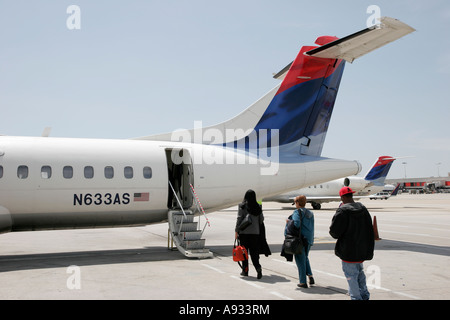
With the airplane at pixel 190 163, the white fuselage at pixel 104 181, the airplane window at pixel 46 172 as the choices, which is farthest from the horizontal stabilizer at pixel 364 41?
the airplane window at pixel 46 172

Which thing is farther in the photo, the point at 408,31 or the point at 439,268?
the point at 408,31

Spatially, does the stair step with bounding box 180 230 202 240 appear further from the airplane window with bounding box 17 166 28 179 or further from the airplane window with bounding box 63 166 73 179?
the airplane window with bounding box 17 166 28 179

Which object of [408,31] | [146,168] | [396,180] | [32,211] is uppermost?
[408,31]

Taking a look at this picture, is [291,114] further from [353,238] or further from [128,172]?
[353,238]

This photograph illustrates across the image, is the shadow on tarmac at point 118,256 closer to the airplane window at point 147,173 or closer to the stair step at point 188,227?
the stair step at point 188,227

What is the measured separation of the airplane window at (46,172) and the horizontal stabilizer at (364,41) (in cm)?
820

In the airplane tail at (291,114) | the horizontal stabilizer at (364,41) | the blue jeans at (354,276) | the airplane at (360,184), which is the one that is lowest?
the airplane at (360,184)

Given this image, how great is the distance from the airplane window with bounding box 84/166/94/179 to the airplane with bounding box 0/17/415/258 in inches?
1.0

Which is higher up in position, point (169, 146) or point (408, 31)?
point (408, 31)

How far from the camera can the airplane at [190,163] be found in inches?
404

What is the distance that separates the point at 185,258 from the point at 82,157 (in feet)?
12.6
